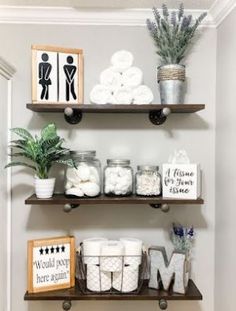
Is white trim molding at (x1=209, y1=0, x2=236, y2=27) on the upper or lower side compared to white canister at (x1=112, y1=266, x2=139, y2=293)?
upper

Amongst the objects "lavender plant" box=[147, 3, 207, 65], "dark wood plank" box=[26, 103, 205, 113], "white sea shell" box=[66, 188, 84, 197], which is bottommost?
"white sea shell" box=[66, 188, 84, 197]

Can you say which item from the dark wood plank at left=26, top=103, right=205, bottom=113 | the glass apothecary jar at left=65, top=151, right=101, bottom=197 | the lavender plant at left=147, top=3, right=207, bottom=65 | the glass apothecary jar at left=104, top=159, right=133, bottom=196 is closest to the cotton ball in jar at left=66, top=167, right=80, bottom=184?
the glass apothecary jar at left=65, top=151, right=101, bottom=197

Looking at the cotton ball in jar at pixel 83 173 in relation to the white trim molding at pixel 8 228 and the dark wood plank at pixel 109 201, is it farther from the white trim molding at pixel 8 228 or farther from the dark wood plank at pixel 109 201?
the white trim molding at pixel 8 228

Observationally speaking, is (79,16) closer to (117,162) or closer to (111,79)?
(111,79)

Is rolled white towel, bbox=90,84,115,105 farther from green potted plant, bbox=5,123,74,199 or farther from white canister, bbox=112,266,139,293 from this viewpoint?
white canister, bbox=112,266,139,293

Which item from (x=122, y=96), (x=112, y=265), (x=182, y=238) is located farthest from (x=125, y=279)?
(x=122, y=96)

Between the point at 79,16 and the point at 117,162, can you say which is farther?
the point at 79,16

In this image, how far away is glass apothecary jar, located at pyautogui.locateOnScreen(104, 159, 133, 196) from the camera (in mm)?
1544

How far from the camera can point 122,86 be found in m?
1.57

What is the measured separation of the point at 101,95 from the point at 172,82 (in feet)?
1.02

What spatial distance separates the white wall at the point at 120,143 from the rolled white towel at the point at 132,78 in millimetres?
164

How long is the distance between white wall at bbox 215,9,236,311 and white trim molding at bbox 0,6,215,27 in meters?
0.23

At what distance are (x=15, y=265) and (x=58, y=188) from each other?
16.1 inches

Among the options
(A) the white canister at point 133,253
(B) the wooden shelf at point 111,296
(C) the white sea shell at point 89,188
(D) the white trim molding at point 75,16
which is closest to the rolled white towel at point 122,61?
(D) the white trim molding at point 75,16
